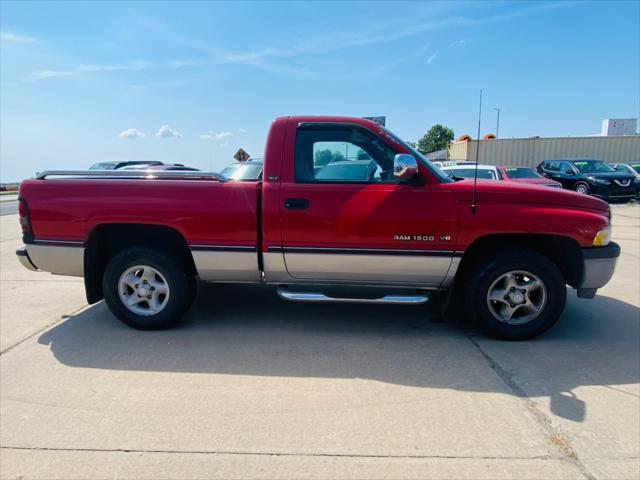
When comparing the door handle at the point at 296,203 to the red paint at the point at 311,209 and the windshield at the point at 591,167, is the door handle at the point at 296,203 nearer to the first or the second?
the red paint at the point at 311,209

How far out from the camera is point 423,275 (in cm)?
380

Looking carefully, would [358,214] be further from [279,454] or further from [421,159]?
[279,454]

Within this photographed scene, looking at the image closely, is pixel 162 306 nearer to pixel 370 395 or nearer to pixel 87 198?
pixel 87 198

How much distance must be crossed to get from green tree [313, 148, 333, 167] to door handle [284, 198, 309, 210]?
38cm

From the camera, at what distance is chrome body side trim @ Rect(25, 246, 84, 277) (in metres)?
3.96

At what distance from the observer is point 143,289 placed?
4.03 m

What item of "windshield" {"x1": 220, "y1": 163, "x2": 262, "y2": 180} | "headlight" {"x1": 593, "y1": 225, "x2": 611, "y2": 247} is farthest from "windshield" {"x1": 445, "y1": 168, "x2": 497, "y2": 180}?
"headlight" {"x1": 593, "y1": 225, "x2": 611, "y2": 247}

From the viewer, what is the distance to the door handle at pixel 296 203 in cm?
367

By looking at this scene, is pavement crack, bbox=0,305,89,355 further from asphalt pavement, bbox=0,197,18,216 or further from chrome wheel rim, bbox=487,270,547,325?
asphalt pavement, bbox=0,197,18,216

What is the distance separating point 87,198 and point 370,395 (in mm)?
3010

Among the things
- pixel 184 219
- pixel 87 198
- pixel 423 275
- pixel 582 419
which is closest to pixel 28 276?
pixel 87 198

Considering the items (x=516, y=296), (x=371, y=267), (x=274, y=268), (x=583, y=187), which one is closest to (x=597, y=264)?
(x=516, y=296)

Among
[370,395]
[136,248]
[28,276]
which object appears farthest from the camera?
[28,276]

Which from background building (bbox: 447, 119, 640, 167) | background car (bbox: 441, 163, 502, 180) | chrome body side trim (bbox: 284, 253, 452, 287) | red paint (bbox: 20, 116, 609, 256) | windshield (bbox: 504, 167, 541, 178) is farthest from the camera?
background building (bbox: 447, 119, 640, 167)
